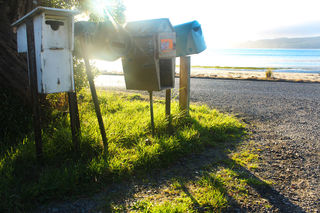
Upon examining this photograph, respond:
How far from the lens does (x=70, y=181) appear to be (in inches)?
95.4

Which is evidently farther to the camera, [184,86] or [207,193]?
[184,86]

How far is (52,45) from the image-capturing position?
242 centimetres

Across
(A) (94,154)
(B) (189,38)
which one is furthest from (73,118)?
(B) (189,38)

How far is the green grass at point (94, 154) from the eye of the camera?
7.59 ft

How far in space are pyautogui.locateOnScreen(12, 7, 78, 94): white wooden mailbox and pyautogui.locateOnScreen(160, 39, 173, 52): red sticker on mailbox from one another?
1072mm

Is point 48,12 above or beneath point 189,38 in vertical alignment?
above

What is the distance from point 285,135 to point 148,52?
9.31 feet

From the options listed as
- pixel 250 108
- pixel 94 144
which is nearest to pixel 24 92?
pixel 94 144

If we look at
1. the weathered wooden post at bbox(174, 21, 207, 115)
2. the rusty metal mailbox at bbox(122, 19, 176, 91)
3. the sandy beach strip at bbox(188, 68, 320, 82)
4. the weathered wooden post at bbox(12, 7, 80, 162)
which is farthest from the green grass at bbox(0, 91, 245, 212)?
the sandy beach strip at bbox(188, 68, 320, 82)

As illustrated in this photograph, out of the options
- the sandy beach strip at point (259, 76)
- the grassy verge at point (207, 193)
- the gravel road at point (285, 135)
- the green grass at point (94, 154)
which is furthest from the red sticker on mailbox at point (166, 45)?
the sandy beach strip at point (259, 76)

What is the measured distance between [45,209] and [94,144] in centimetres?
106

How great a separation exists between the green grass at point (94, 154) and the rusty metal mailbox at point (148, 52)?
0.81 metres

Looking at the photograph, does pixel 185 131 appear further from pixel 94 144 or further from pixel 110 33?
pixel 110 33

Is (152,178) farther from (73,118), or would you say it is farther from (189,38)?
(189,38)
